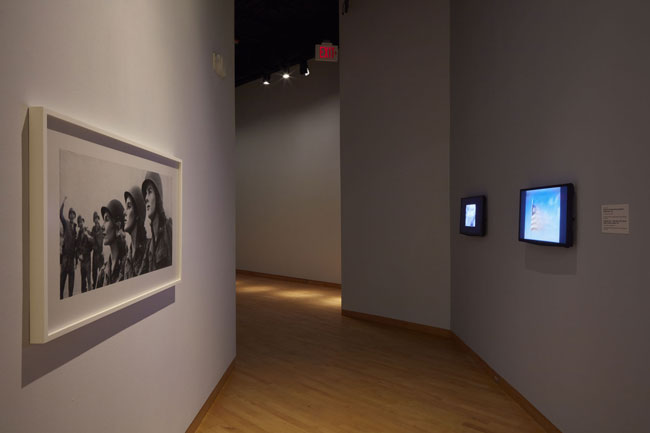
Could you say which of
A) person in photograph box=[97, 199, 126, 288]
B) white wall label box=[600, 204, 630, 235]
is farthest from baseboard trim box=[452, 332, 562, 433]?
person in photograph box=[97, 199, 126, 288]

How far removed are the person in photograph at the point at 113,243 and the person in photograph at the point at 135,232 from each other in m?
0.05

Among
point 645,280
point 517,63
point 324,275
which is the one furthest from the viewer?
point 324,275

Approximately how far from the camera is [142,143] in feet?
7.60

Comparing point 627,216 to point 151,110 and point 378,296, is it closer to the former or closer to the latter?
point 151,110

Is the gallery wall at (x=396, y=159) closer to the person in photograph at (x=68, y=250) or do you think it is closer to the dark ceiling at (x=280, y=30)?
the dark ceiling at (x=280, y=30)

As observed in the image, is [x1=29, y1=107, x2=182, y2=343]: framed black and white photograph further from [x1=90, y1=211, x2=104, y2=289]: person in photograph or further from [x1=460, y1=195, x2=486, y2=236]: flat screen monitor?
[x1=460, y1=195, x2=486, y2=236]: flat screen monitor

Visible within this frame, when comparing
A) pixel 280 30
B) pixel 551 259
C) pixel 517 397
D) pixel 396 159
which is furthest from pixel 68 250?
pixel 280 30

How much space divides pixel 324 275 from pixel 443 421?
22.4 ft

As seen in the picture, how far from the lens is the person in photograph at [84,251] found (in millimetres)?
1691

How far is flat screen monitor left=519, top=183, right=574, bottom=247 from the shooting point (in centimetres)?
300

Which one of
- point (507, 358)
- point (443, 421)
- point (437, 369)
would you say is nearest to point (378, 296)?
point (437, 369)

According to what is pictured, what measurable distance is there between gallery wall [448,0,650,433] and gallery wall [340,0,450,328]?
1.16 metres

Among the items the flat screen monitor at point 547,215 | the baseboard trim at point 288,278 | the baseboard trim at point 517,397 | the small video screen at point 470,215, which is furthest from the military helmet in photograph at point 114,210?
the baseboard trim at point 288,278

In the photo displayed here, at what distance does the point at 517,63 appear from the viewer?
3971mm
